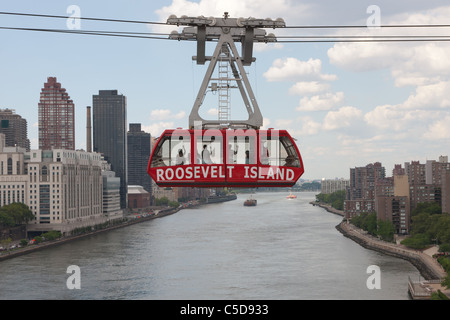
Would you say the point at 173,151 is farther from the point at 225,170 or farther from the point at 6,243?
the point at 6,243

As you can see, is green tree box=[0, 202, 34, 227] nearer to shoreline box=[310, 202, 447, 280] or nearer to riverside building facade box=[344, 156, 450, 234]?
shoreline box=[310, 202, 447, 280]

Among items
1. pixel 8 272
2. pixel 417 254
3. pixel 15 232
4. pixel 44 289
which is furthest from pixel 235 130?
pixel 15 232

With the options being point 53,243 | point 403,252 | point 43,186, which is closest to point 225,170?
point 403,252

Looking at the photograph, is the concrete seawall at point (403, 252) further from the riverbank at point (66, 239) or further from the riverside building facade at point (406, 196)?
the riverbank at point (66, 239)

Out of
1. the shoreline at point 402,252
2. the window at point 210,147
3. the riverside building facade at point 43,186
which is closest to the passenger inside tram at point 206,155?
the window at point 210,147

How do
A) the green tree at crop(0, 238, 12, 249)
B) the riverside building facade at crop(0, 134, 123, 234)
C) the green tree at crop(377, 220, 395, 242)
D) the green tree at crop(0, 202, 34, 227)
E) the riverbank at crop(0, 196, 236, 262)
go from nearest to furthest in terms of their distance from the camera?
the riverbank at crop(0, 196, 236, 262), the green tree at crop(0, 238, 12, 249), the green tree at crop(377, 220, 395, 242), the green tree at crop(0, 202, 34, 227), the riverside building facade at crop(0, 134, 123, 234)

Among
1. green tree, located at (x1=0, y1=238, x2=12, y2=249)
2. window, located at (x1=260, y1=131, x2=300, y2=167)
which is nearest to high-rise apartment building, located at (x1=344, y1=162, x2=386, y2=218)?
green tree, located at (x1=0, y1=238, x2=12, y2=249)
